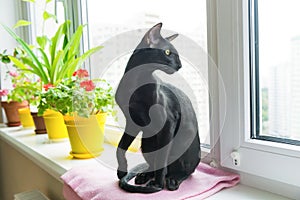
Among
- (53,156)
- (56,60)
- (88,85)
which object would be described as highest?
(56,60)

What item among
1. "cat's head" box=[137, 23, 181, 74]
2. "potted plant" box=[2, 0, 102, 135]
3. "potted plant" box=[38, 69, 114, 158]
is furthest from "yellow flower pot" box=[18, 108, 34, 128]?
"cat's head" box=[137, 23, 181, 74]

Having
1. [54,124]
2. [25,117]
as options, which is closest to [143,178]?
[54,124]

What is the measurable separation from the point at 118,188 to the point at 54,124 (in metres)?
0.70

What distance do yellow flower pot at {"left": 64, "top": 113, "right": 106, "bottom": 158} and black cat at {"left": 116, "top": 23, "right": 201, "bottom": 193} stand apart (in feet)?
1.01

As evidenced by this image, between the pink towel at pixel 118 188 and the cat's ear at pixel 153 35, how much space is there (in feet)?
1.02

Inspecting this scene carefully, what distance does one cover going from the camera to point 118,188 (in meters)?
0.68

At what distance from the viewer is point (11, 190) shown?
1.79m

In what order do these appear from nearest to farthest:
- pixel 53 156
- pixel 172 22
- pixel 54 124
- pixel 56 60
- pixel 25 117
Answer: pixel 172 22
pixel 53 156
pixel 54 124
pixel 56 60
pixel 25 117

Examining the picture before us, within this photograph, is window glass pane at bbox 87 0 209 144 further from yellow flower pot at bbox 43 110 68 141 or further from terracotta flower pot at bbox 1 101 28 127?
terracotta flower pot at bbox 1 101 28 127

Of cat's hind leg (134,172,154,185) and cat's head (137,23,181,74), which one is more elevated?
cat's head (137,23,181,74)

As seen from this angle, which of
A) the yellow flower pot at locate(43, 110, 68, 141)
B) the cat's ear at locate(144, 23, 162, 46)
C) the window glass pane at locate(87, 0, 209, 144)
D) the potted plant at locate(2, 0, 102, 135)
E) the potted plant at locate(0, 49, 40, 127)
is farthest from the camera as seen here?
the potted plant at locate(0, 49, 40, 127)

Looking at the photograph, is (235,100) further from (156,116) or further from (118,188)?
(118,188)

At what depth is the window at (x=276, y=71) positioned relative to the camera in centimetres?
66

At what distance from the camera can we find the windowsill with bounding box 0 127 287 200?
0.67m
